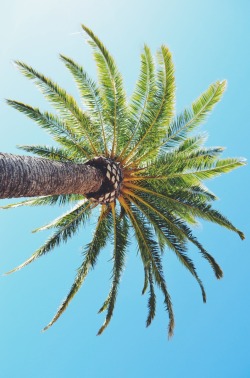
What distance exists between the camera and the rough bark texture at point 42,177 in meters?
6.95

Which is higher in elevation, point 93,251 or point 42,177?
point 42,177

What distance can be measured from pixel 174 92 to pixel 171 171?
178cm

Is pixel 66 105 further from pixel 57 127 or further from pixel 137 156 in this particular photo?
pixel 137 156

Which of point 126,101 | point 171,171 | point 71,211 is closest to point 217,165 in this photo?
point 171,171

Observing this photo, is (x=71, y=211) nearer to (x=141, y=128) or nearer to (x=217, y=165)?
(x=141, y=128)

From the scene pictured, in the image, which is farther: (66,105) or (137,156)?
(137,156)

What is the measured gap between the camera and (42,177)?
7.71 metres

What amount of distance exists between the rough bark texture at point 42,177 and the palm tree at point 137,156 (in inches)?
19.7

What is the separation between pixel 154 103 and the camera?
1001 centimetres

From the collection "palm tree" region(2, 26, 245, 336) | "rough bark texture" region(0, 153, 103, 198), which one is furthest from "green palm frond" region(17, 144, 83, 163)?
"rough bark texture" region(0, 153, 103, 198)

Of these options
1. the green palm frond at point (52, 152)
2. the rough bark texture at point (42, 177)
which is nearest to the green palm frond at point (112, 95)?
the green palm frond at point (52, 152)

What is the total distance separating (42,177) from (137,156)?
3499 mm

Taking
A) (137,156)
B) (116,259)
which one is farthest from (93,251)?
(137,156)

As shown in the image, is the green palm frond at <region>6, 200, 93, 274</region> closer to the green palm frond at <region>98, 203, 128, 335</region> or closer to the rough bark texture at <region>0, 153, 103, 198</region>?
the green palm frond at <region>98, 203, 128, 335</region>
